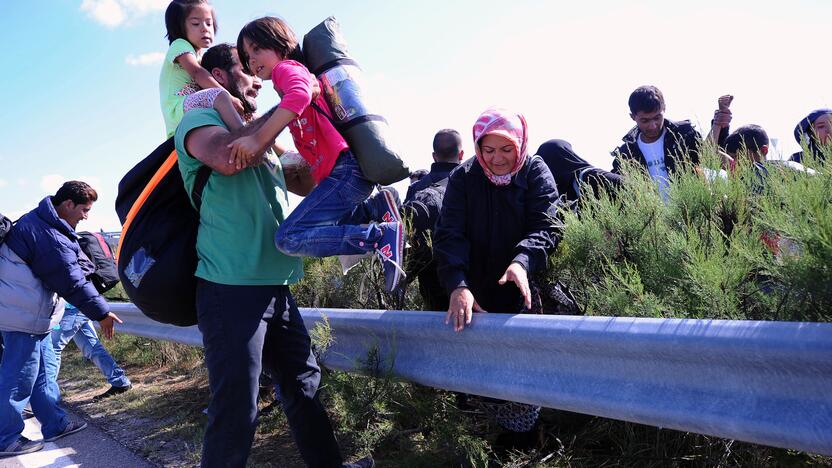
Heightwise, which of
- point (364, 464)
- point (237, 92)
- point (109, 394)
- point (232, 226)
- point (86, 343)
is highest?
point (237, 92)

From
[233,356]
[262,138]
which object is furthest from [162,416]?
[262,138]

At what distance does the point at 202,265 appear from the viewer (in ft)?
9.33

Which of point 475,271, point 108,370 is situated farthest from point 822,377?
point 108,370

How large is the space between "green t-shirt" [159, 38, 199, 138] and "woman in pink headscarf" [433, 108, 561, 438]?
5.83ft

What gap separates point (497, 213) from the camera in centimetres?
324

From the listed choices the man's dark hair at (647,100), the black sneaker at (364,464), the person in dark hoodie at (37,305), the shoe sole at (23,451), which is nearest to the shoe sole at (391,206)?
the black sneaker at (364,464)

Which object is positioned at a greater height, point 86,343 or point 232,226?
point 232,226

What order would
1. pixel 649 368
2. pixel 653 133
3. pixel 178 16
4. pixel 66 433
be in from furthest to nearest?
1. pixel 653 133
2. pixel 66 433
3. pixel 178 16
4. pixel 649 368

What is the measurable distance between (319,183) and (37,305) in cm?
312

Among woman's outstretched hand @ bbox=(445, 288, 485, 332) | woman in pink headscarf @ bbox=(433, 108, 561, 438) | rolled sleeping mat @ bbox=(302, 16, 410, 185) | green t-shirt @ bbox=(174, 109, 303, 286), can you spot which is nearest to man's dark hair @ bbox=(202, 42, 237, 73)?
rolled sleeping mat @ bbox=(302, 16, 410, 185)

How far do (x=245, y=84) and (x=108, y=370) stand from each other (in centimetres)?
389

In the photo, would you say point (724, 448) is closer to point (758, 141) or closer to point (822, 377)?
point (822, 377)

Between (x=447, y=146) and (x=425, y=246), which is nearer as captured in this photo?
(x=425, y=246)

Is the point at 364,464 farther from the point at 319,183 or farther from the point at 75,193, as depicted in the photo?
the point at 75,193
